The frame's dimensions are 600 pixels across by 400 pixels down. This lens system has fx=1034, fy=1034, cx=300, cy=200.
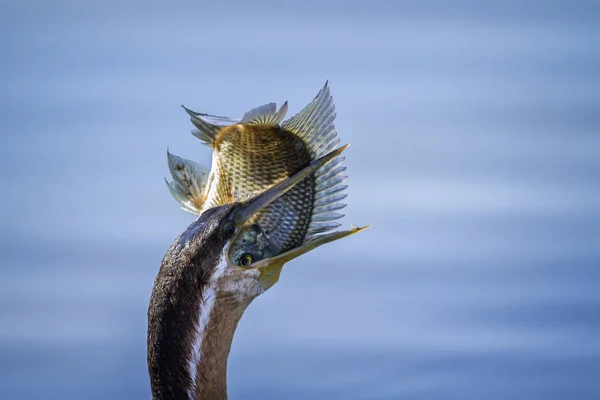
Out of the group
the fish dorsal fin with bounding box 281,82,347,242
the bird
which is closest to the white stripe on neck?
the bird

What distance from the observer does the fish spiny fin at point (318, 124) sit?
1645mm

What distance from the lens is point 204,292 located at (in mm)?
A: 1571

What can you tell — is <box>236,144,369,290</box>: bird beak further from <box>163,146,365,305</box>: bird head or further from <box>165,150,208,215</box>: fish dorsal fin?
<box>165,150,208,215</box>: fish dorsal fin

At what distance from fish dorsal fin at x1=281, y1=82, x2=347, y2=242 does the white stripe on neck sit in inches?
6.3

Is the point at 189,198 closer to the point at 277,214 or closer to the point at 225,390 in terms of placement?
the point at 277,214

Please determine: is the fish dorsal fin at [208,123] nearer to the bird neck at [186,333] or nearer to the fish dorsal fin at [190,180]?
the fish dorsal fin at [190,180]

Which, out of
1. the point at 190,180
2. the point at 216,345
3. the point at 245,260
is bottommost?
the point at 216,345

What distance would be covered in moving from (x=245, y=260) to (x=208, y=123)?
23 cm

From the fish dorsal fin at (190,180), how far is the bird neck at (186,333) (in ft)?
0.69

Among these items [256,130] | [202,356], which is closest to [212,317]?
[202,356]

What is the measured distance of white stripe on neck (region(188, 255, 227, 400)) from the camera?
158 cm

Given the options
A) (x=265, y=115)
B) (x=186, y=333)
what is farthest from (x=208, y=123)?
(x=186, y=333)

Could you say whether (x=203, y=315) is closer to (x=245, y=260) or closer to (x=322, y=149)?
(x=245, y=260)

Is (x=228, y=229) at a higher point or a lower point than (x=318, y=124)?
lower
